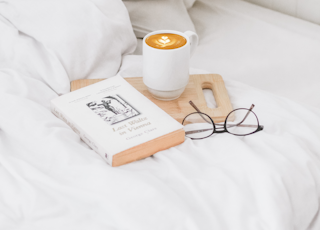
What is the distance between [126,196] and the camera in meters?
0.54

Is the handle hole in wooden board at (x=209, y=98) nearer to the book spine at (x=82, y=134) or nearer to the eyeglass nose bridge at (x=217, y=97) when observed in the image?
the eyeglass nose bridge at (x=217, y=97)

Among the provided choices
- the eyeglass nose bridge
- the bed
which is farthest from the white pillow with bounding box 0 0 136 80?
the eyeglass nose bridge

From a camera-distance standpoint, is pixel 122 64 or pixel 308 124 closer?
pixel 308 124

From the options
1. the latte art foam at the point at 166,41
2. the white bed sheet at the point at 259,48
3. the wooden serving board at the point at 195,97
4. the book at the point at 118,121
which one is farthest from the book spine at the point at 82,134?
the white bed sheet at the point at 259,48

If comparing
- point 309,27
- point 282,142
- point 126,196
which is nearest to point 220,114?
point 282,142

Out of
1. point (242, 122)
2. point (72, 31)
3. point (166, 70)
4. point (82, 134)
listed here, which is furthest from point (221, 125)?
point (72, 31)

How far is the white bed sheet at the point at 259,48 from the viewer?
2.95 ft

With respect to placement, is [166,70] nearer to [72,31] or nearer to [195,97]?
[195,97]

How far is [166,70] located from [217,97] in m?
0.14

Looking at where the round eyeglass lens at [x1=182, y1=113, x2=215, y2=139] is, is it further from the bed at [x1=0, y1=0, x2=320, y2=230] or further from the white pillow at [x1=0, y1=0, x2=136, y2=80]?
the white pillow at [x1=0, y1=0, x2=136, y2=80]

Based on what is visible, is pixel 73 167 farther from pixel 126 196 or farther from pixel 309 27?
pixel 309 27

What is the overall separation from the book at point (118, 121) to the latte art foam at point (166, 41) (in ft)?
0.33

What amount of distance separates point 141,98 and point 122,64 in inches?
8.1

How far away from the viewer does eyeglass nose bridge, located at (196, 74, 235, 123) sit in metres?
0.73
